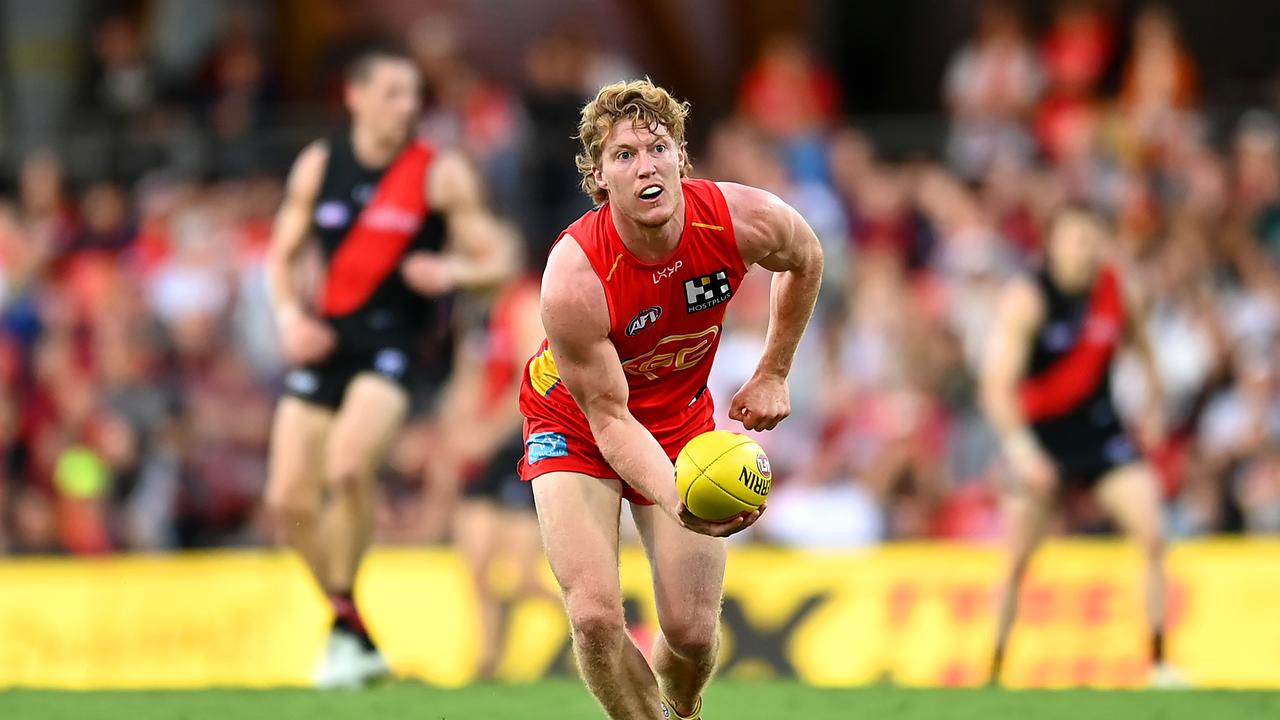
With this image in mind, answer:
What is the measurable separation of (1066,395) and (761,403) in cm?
465

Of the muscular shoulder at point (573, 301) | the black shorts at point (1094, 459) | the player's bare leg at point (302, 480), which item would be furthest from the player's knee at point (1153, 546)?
the muscular shoulder at point (573, 301)

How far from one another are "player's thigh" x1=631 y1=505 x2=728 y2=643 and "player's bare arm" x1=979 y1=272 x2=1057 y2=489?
4.33 meters

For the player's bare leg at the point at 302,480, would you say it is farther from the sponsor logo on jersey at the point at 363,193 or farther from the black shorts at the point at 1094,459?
the black shorts at the point at 1094,459

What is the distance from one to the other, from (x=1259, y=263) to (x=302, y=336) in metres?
8.18

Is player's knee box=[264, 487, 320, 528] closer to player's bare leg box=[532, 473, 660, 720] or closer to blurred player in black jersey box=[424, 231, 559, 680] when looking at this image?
blurred player in black jersey box=[424, 231, 559, 680]

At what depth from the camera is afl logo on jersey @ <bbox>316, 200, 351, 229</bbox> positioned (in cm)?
966

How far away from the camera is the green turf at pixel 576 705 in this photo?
8.12 metres

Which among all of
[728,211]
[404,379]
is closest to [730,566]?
[404,379]

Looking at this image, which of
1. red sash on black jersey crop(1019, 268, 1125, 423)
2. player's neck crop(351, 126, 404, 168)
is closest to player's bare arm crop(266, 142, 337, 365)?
player's neck crop(351, 126, 404, 168)

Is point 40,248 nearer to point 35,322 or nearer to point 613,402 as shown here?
point 35,322

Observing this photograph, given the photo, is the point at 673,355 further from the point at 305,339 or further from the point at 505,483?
the point at 505,483

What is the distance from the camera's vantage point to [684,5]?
2098cm

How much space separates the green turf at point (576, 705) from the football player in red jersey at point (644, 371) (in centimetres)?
146

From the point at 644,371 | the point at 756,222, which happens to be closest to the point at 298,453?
the point at 644,371
